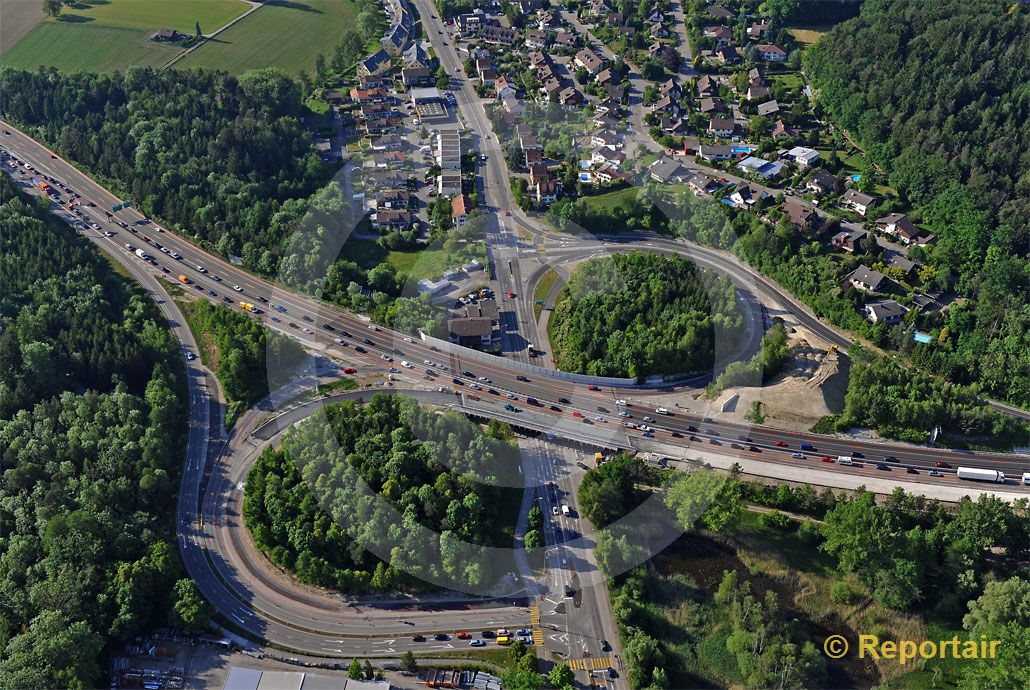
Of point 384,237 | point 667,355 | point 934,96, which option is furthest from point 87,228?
point 934,96

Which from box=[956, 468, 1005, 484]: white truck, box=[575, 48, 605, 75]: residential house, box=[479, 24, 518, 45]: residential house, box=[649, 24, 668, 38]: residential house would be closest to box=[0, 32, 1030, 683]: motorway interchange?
box=[956, 468, 1005, 484]: white truck

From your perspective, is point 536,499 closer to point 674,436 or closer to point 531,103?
point 674,436

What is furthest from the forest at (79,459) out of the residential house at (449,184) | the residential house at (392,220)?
the residential house at (449,184)

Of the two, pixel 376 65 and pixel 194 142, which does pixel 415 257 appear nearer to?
pixel 194 142

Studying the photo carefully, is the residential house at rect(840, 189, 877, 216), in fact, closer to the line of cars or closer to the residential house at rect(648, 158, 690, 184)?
the residential house at rect(648, 158, 690, 184)

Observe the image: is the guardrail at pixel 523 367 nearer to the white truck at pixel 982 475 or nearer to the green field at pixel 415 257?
the green field at pixel 415 257

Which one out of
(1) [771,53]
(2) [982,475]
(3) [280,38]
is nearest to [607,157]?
(1) [771,53]
